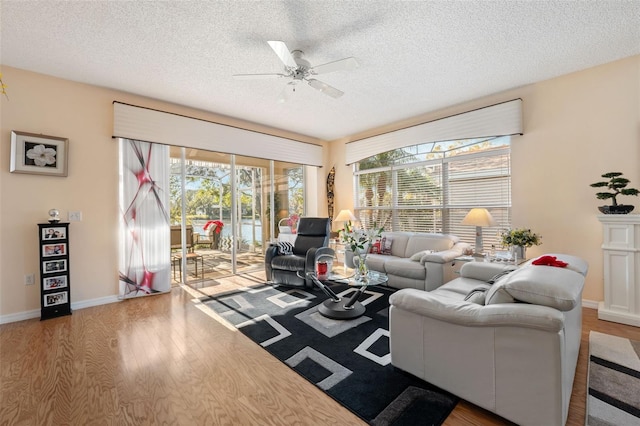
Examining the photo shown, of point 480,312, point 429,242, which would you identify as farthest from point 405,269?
point 480,312

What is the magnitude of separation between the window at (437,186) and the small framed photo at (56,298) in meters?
4.74

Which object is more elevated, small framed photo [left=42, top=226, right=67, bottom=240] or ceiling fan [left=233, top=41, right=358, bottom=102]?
ceiling fan [left=233, top=41, right=358, bottom=102]

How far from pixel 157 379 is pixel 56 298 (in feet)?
7.14

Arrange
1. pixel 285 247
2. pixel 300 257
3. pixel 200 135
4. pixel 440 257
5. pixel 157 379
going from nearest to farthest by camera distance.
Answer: pixel 157 379 < pixel 440 257 < pixel 300 257 < pixel 200 135 < pixel 285 247

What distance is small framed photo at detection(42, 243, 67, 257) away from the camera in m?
3.03

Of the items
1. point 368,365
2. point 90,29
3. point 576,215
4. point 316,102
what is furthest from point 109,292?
point 576,215

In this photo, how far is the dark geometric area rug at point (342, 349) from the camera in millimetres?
1647

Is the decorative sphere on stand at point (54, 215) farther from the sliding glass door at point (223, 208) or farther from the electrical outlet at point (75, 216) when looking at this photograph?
the sliding glass door at point (223, 208)

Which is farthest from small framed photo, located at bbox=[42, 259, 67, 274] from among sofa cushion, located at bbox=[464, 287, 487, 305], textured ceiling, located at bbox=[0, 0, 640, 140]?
sofa cushion, located at bbox=[464, 287, 487, 305]

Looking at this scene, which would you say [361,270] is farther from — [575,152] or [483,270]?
[575,152]

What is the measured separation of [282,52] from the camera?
2.32 meters

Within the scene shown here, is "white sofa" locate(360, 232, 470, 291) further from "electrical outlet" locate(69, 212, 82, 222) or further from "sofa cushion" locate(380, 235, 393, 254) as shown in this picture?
"electrical outlet" locate(69, 212, 82, 222)

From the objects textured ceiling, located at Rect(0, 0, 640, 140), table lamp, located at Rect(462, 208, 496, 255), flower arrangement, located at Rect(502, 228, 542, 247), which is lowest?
flower arrangement, located at Rect(502, 228, 542, 247)

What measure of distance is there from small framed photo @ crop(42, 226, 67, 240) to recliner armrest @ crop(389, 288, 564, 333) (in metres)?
3.70
